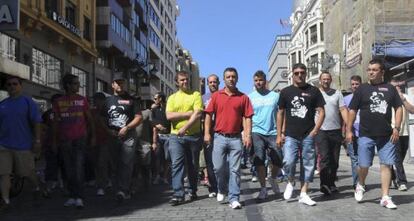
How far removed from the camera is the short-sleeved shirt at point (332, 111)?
8.52m

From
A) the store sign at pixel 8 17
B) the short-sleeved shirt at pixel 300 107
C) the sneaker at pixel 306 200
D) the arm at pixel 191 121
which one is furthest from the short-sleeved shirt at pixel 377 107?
the store sign at pixel 8 17

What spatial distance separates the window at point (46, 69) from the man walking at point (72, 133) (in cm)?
1830

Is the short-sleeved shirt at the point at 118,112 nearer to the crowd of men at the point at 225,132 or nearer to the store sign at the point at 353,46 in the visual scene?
the crowd of men at the point at 225,132

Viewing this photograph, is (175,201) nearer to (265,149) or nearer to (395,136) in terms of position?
(265,149)

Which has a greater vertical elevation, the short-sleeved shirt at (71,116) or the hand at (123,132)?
the short-sleeved shirt at (71,116)

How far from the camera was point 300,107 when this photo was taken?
7.62 m

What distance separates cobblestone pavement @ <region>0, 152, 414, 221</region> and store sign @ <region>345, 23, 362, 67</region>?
2178 centimetres

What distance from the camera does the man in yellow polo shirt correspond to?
7754 millimetres

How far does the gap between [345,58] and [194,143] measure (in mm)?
26958

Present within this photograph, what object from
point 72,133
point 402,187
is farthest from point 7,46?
point 402,187

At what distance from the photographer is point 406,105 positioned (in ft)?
27.1

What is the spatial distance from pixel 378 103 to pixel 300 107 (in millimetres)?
1024

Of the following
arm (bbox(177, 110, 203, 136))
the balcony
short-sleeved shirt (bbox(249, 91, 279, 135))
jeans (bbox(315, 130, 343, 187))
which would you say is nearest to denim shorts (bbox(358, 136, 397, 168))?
jeans (bbox(315, 130, 343, 187))

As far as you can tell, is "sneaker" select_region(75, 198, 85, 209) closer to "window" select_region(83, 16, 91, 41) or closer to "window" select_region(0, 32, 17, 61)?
"window" select_region(0, 32, 17, 61)
